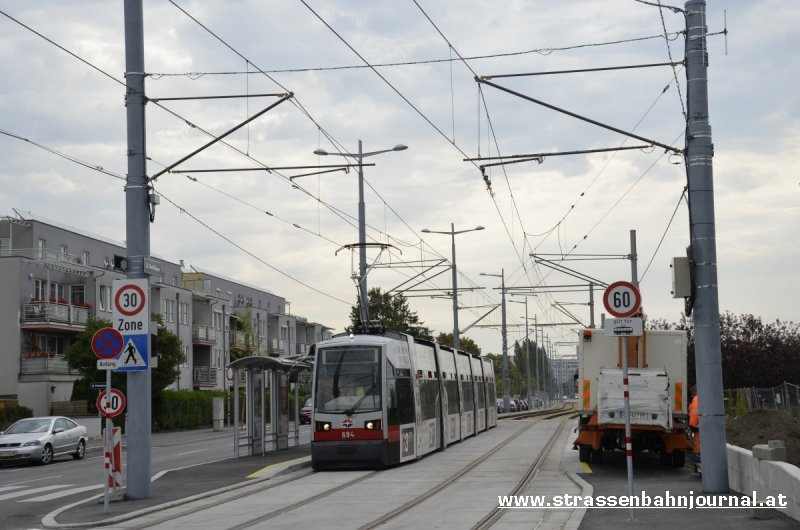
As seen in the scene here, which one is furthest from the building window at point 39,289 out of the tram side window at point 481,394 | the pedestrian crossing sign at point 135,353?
the pedestrian crossing sign at point 135,353

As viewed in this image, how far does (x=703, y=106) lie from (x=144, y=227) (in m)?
9.38

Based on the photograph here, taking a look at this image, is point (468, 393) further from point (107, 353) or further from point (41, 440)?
point (107, 353)

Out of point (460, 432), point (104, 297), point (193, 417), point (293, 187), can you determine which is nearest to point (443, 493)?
point (293, 187)

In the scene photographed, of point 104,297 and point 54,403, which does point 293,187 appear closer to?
point 54,403

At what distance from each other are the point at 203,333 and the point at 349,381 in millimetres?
56959

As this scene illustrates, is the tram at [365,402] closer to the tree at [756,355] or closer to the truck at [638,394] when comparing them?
the truck at [638,394]

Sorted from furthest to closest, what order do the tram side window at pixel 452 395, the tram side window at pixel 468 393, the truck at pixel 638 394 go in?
the tram side window at pixel 468 393 < the tram side window at pixel 452 395 < the truck at pixel 638 394

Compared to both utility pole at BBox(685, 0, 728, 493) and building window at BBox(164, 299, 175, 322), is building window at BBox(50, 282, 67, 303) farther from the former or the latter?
utility pole at BBox(685, 0, 728, 493)

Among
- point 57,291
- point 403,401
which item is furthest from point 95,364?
point 403,401

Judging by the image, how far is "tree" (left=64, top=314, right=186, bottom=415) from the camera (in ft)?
161

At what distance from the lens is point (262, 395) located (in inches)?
1125

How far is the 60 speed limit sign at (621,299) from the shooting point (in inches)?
601

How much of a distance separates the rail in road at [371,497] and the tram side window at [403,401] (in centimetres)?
109

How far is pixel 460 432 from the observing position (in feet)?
117
